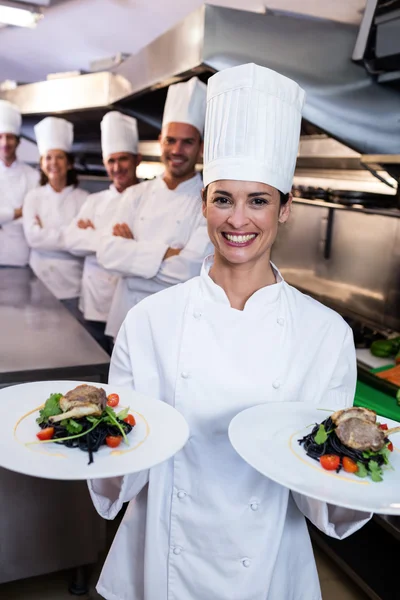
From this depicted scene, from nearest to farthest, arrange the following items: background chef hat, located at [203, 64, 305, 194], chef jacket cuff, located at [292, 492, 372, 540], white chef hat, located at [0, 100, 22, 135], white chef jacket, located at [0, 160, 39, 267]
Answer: chef jacket cuff, located at [292, 492, 372, 540], background chef hat, located at [203, 64, 305, 194], white chef jacket, located at [0, 160, 39, 267], white chef hat, located at [0, 100, 22, 135]

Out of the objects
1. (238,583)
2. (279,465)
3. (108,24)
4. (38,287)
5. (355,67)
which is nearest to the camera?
(279,465)

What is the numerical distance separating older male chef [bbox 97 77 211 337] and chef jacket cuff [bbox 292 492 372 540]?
5.70 feet

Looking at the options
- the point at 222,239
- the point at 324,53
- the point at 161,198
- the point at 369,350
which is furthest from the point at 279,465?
the point at 161,198

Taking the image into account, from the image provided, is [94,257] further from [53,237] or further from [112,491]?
[112,491]

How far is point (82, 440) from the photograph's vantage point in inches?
39.9

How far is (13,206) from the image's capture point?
5.06 meters

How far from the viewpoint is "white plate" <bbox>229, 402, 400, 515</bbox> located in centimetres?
87

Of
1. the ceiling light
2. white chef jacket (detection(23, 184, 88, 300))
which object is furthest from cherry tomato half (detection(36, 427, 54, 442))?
the ceiling light

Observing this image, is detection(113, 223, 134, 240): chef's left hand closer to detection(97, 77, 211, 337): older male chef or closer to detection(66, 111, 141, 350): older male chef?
detection(97, 77, 211, 337): older male chef

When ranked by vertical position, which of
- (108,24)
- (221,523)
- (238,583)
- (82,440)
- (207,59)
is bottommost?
(238,583)

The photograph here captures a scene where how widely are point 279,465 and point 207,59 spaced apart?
185 centimetres

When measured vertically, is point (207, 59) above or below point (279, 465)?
above

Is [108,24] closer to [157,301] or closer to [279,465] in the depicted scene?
[157,301]

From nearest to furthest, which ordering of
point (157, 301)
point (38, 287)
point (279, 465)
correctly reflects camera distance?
1. point (279, 465)
2. point (157, 301)
3. point (38, 287)
